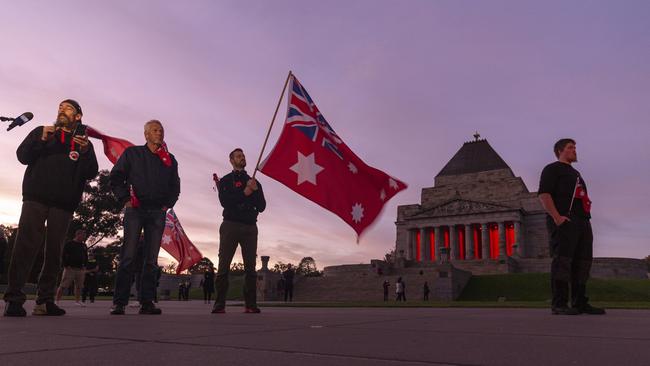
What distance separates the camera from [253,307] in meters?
7.54

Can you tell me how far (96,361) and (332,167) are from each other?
7.04 m

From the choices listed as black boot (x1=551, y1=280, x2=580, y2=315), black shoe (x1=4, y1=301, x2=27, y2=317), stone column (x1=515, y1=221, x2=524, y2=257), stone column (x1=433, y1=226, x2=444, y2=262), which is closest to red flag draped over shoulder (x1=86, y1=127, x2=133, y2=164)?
black shoe (x1=4, y1=301, x2=27, y2=317)

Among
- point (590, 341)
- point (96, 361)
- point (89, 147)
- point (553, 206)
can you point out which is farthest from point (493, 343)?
point (89, 147)

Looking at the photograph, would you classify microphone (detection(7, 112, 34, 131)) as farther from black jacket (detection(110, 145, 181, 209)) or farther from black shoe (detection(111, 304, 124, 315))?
black shoe (detection(111, 304, 124, 315))

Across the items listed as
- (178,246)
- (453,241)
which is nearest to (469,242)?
(453,241)

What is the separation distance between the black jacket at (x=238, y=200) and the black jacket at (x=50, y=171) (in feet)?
6.77

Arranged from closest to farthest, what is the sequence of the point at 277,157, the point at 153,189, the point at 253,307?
the point at 153,189, the point at 253,307, the point at 277,157

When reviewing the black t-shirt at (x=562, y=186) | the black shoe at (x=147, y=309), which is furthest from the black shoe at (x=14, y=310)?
the black t-shirt at (x=562, y=186)

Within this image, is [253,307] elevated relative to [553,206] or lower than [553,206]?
lower

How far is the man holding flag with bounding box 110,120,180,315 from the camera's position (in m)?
6.64

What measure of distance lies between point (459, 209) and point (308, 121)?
59407 mm

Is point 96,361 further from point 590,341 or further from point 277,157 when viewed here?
point 277,157

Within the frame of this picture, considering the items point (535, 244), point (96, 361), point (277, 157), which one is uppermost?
point (535, 244)

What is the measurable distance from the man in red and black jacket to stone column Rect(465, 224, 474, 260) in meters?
57.8
